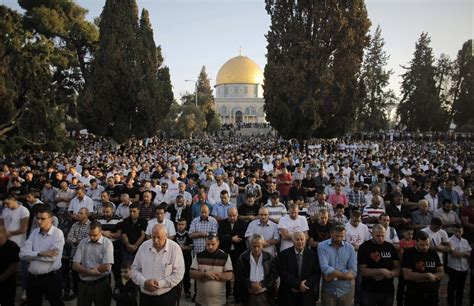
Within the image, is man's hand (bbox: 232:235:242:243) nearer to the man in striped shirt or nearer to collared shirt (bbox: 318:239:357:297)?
collared shirt (bbox: 318:239:357:297)

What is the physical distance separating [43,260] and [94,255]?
1.98 ft

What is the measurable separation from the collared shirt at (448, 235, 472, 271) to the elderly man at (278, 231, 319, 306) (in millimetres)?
2362

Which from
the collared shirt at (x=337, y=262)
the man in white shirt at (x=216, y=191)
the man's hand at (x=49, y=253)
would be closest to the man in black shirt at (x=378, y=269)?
the collared shirt at (x=337, y=262)

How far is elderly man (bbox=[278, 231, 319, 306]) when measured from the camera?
4.54 metres

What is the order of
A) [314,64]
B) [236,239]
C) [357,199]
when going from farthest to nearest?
[314,64] < [357,199] < [236,239]

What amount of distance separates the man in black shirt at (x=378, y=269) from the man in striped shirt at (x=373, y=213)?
1808 mm

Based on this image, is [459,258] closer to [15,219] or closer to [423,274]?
[423,274]

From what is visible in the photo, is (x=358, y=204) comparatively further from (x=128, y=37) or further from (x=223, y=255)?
(x=128, y=37)

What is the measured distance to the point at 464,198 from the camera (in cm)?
862

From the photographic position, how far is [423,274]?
448 cm

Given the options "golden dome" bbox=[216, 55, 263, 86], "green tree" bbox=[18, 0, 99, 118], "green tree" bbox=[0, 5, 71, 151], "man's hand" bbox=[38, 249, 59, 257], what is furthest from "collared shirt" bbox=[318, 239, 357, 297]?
"golden dome" bbox=[216, 55, 263, 86]

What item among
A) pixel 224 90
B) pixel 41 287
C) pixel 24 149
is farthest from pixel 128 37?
pixel 224 90

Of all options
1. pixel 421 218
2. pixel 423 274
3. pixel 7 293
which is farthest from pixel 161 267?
pixel 421 218

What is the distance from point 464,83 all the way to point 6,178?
45474 mm
